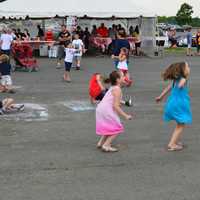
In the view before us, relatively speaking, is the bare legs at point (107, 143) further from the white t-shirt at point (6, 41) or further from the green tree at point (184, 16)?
the green tree at point (184, 16)

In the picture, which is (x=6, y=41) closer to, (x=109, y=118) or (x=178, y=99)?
(x=109, y=118)

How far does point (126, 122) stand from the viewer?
10.9 meters

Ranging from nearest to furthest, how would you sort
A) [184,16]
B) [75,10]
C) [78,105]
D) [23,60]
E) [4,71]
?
[78,105] < [4,71] < [23,60] < [75,10] < [184,16]

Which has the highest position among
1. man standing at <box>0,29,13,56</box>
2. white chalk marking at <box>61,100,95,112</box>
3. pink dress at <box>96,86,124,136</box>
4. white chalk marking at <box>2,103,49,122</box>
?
man standing at <box>0,29,13,56</box>

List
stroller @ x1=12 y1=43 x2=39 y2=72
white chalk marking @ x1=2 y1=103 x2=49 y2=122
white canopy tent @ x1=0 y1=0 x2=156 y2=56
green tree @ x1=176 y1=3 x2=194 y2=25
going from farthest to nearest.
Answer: green tree @ x1=176 y1=3 x2=194 y2=25 → white canopy tent @ x1=0 y1=0 x2=156 y2=56 → stroller @ x1=12 y1=43 x2=39 y2=72 → white chalk marking @ x1=2 y1=103 x2=49 y2=122

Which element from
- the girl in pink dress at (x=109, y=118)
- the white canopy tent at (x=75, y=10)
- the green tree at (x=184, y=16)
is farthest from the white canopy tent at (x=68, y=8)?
the green tree at (x=184, y=16)

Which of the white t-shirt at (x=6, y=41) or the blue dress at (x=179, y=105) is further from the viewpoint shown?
the white t-shirt at (x=6, y=41)

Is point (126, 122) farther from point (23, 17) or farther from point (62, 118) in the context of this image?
point (23, 17)

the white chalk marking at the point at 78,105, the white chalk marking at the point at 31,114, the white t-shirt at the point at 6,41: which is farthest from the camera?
the white t-shirt at the point at 6,41

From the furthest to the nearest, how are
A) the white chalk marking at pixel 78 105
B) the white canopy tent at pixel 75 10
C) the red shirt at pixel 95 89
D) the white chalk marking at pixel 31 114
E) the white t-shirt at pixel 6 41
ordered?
the white canopy tent at pixel 75 10 < the white t-shirt at pixel 6 41 < the white chalk marking at pixel 78 105 < the red shirt at pixel 95 89 < the white chalk marking at pixel 31 114

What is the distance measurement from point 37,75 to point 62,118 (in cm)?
961

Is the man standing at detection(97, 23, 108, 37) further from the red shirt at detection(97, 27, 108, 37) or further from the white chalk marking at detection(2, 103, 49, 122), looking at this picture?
the white chalk marking at detection(2, 103, 49, 122)

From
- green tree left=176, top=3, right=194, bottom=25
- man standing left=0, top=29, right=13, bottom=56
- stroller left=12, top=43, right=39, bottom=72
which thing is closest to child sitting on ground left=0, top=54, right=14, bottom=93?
stroller left=12, top=43, right=39, bottom=72

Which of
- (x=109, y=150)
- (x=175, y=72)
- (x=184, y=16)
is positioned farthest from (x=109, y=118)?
(x=184, y=16)
